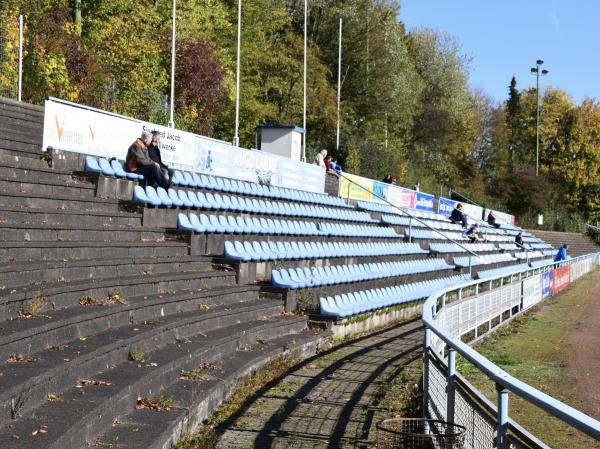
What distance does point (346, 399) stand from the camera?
26.3 ft

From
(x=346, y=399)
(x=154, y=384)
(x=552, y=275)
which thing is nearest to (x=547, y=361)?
(x=346, y=399)

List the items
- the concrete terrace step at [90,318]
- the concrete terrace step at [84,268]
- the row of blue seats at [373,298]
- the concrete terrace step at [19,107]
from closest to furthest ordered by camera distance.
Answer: the concrete terrace step at [90,318] < the concrete terrace step at [84,268] < the row of blue seats at [373,298] < the concrete terrace step at [19,107]

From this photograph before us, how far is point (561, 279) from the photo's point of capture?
2966 centimetres

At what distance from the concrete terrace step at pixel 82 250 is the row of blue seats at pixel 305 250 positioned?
4.30 feet

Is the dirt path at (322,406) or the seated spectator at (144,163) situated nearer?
the dirt path at (322,406)

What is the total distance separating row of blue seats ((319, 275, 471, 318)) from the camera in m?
13.5

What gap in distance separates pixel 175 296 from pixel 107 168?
145 inches

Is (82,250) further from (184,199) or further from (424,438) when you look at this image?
(424,438)

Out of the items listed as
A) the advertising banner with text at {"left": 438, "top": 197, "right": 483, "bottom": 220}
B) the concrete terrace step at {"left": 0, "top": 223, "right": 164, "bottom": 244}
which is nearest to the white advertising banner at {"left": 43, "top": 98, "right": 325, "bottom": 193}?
the concrete terrace step at {"left": 0, "top": 223, "right": 164, "bottom": 244}

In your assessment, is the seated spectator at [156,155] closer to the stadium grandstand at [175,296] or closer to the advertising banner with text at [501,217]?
the stadium grandstand at [175,296]

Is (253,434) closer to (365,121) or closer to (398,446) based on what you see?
(398,446)

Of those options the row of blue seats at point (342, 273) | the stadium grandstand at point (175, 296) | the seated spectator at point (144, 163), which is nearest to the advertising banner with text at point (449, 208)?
the row of blue seats at point (342, 273)

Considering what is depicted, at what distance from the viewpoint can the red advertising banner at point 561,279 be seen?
2753 centimetres

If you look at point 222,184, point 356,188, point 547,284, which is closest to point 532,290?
point 547,284
